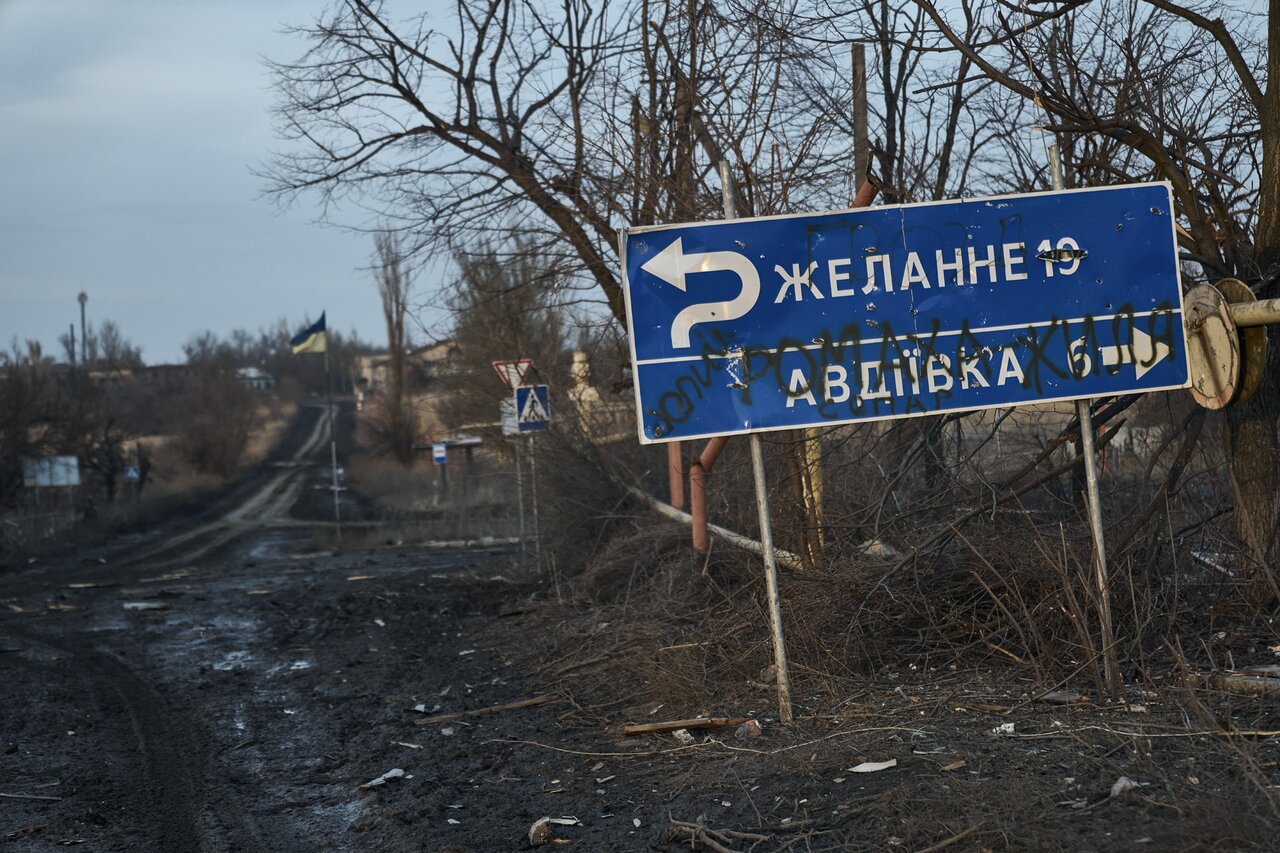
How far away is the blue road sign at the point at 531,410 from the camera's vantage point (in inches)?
560

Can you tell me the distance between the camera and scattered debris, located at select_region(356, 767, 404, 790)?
19.6 feet

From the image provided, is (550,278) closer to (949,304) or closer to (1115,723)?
(949,304)

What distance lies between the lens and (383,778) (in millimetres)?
6086

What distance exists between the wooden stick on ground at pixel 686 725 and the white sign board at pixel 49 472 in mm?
35356

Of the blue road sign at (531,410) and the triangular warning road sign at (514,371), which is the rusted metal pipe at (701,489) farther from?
the triangular warning road sign at (514,371)

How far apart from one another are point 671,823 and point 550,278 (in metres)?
8.85

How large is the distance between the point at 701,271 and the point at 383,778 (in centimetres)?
303

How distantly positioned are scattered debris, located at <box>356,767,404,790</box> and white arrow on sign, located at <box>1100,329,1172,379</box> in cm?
407

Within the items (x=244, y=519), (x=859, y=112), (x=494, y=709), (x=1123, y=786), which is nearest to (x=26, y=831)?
(x=494, y=709)

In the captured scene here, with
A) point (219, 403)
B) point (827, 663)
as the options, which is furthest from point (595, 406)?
point (219, 403)

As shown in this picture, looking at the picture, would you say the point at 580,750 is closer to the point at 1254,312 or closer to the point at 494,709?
the point at 494,709

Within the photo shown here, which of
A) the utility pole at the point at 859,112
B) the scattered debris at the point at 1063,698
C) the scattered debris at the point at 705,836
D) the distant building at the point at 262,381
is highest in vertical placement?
the distant building at the point at 262,381

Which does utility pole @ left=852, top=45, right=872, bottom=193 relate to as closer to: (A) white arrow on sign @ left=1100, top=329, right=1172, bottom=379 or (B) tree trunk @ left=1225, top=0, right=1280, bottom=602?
(B) tree trunk @ left=1225, top=0, right=1280, bottom=602

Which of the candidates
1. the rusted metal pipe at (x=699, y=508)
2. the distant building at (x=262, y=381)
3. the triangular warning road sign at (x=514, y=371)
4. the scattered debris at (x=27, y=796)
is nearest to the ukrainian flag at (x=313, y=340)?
the triangular warning road sign at (x=514, y=371)
